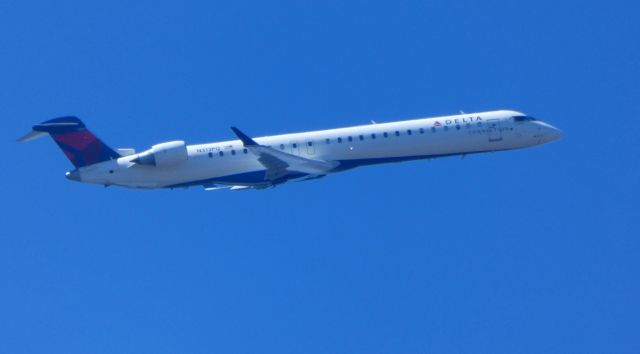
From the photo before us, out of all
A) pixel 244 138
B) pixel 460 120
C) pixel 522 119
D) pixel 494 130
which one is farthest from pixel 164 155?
pixel 522 119

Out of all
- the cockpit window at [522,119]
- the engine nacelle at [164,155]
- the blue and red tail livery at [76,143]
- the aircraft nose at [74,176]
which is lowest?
the aircraft nose at [74,176]

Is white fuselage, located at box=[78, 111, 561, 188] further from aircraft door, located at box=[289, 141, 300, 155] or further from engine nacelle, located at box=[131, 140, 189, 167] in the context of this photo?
engine nacelle, located at box=[131, 140, 189, 167]

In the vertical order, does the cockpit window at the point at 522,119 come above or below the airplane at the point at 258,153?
above

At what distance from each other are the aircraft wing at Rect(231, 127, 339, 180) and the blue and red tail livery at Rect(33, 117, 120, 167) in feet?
22.0

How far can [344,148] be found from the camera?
45.3 m

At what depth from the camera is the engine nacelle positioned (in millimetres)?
43750

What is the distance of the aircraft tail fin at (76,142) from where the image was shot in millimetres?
44562

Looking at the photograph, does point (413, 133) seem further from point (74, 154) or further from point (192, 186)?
point (74, 154)

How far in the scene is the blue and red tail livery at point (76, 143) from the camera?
4456cm

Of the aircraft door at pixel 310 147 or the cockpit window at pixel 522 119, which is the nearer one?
the aircraft door at pixel 310 147

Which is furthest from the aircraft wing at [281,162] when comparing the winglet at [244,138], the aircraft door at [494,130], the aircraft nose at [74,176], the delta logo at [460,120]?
the aircraft door at [494,130]

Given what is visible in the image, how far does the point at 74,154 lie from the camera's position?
146 feet

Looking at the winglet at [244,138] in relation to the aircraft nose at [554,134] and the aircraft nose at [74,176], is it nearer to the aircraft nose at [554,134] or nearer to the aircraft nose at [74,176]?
the aircraft nose at [74,176]

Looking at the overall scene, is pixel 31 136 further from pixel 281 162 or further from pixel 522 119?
pixel 522 119
